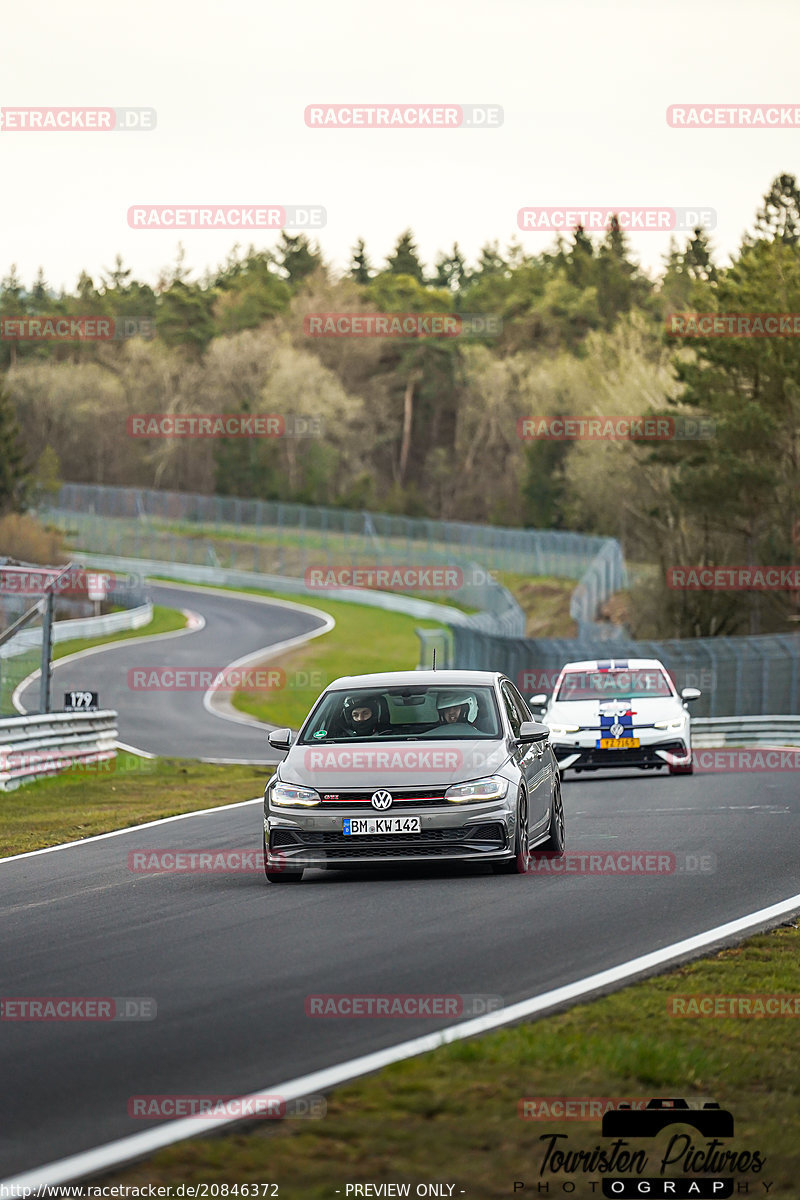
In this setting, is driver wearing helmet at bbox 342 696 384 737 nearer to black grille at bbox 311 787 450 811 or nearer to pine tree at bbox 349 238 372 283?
black grille at bbox 311 787 450 811

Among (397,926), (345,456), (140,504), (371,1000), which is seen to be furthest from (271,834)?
(345,456)

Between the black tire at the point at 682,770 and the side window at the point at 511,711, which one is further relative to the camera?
the black tire at the point at 682,770

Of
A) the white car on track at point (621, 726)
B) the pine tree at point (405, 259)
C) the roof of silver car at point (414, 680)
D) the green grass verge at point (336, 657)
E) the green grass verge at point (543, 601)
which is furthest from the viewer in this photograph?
the pine tree at point (405, 259)

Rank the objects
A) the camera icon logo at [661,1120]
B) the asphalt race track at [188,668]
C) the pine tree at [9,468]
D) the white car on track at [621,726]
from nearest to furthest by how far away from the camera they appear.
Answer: the camera icon logo at [661,1120] < the white car on track at [621,726] < the asphalt race track at [188,668] < the pine tree at [9,468]

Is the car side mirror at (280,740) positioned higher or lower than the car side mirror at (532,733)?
lower

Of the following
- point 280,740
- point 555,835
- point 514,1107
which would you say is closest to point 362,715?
point 280,740

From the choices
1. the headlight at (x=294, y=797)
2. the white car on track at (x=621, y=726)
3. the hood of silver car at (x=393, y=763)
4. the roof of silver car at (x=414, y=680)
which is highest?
the roof of silver car at (x=414, y=680)

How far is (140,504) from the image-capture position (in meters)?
93.6

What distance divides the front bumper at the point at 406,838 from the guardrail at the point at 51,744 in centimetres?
1054

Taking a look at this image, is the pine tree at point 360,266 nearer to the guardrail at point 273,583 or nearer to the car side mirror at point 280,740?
the guardrail at point 273,583

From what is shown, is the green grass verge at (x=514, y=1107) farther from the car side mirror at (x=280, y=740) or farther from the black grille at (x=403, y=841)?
the car side mirror at (x=280, y=740)

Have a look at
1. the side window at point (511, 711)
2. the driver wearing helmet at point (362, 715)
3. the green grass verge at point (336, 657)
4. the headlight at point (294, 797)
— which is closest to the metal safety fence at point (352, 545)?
the green grass verge at point (336, 657)

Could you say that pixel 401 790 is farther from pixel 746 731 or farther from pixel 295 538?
pixel 295 538

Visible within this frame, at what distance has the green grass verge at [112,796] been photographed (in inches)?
678
